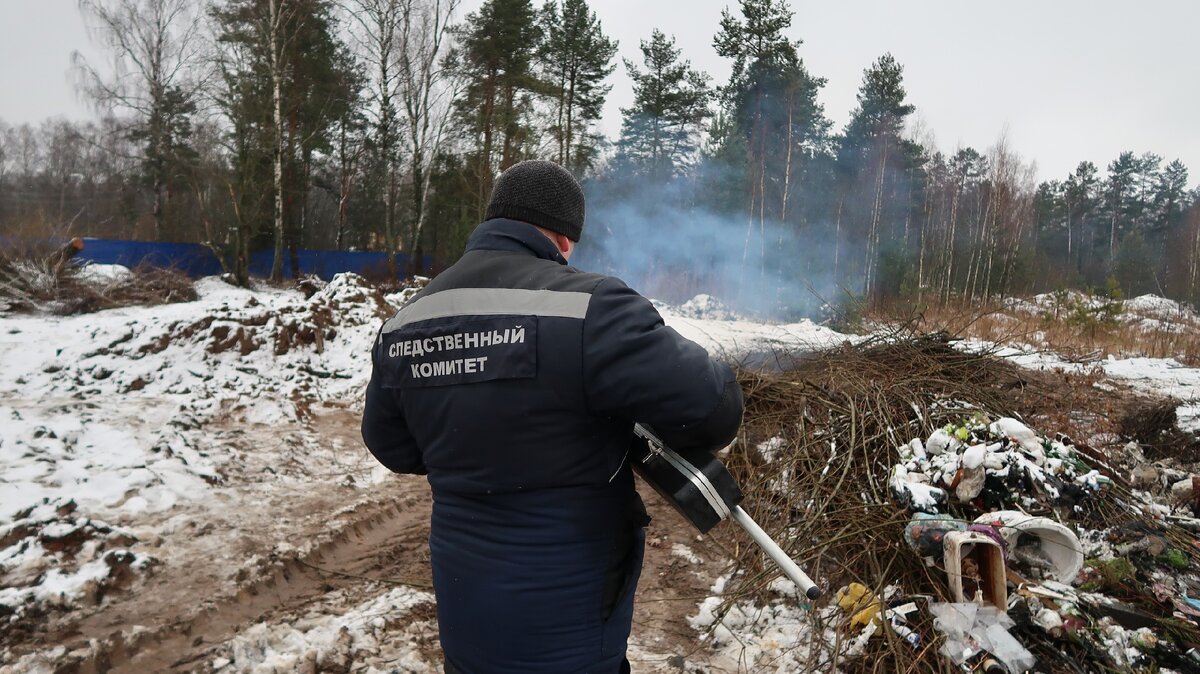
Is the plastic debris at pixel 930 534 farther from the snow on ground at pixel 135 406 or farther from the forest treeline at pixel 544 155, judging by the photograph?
the forest treeline at pixel 544 155

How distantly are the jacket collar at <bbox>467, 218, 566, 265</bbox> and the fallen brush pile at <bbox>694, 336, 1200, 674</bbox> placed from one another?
2.28m

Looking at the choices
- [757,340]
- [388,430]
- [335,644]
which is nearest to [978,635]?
[388,430]

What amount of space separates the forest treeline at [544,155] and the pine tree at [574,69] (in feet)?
0.22

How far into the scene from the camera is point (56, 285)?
10.7 meters

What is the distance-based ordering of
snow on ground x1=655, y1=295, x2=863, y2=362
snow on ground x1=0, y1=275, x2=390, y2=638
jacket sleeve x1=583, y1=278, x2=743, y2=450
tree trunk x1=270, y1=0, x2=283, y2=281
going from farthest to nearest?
tree trunk x1=270, y1=0, x2=283, y2=281
snow on ground x1=655, y1=295, x2=863, y2=362
snow on ground x1=0, y1=275, x2=390, y2=638
jacket sleeve x1=583, y1=278, x2=743, y2=450

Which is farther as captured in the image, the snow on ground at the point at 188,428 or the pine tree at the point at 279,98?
the pine tree at the point at 279,98

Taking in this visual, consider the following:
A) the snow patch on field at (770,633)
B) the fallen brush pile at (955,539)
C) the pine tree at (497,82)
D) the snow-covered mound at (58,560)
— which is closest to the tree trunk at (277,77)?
the pine tree at (497,82)

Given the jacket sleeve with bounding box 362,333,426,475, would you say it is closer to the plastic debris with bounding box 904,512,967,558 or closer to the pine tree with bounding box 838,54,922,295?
the plastic debris with bounding box 904,512,967,558

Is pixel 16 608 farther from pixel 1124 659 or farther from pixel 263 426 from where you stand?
pixel 1124 659

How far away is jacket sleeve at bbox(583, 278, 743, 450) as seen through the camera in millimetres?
1438

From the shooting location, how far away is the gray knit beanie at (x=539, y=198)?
174 centimetres

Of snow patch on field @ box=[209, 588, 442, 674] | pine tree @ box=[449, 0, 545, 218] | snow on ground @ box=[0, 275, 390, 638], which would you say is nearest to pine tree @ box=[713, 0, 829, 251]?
pine tree @ box=[449, 0, 545, 218]

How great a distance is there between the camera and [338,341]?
29.7 feet

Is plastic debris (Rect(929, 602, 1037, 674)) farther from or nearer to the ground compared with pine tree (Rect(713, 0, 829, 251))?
nearer to the ground
